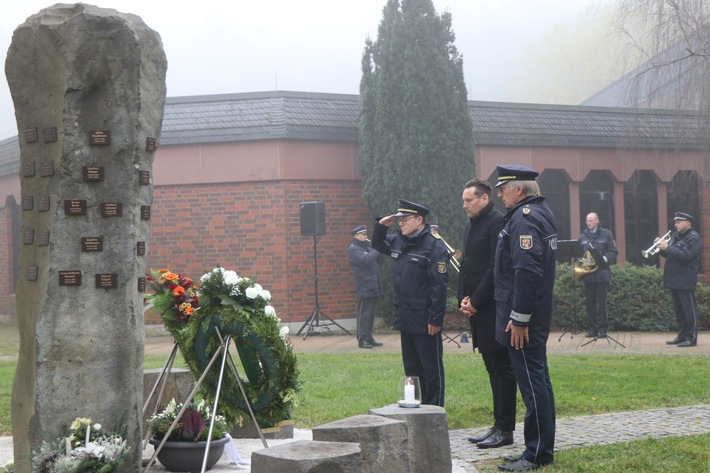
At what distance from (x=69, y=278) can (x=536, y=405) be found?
340 cm

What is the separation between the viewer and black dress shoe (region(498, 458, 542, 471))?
7148mm

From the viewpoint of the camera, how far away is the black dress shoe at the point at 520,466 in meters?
7.15

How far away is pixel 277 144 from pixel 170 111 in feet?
8.96

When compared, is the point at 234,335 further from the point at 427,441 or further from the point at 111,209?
the point at 427,441

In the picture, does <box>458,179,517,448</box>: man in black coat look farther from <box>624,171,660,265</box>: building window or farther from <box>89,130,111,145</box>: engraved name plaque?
<box>624,171,660,265</box>: building window

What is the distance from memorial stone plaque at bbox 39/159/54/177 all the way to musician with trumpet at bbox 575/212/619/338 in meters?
12.0

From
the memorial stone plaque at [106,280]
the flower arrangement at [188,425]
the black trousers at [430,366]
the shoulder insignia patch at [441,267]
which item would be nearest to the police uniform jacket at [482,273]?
the shoulder insignia patch at [441,267]

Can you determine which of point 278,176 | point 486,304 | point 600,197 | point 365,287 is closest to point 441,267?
point 486,304

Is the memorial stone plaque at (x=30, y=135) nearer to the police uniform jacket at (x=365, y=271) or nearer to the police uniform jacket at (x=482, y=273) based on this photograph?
the police uniform jacket at (x=482, y=273)

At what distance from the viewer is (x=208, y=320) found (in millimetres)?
7391

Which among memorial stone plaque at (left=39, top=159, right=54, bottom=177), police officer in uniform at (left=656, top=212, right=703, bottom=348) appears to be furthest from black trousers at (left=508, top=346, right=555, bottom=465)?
police officer in uniform at (left=656, top=212, right=703, bottom=348)

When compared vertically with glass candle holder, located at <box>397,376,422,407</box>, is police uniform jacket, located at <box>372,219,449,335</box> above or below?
above

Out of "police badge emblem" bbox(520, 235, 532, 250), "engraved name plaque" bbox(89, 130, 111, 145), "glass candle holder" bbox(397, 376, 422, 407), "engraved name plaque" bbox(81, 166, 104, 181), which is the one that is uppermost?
"engraved name plaque" bbox(89, 130, 111, 145)

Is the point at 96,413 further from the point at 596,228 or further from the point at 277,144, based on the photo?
the point at 277,144
